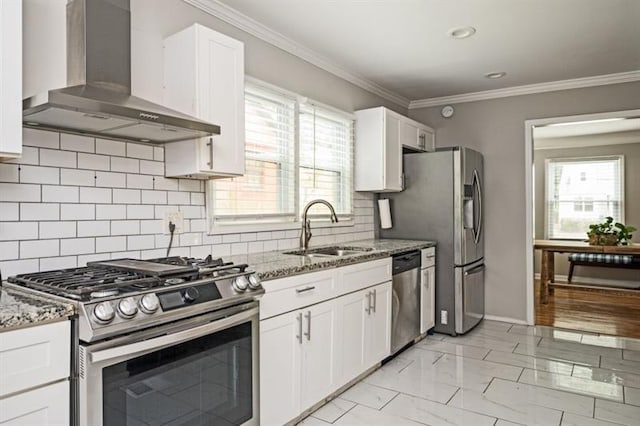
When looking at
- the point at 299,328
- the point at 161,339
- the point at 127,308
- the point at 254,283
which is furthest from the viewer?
Result: the point at 299,328

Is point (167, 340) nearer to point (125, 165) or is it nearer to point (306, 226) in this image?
point (125, 165)

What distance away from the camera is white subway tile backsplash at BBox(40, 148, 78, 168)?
6.37 ft

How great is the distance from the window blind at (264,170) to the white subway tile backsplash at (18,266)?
40.8 inches

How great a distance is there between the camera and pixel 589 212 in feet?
24.3

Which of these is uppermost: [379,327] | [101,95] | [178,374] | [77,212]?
[101,95]

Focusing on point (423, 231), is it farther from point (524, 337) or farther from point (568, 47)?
point (568, 47)

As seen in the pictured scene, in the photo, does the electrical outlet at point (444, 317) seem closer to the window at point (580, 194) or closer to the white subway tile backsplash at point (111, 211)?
the white subway tile backsplash at point (111, 211)

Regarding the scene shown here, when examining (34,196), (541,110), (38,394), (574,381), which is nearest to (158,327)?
(38,394)

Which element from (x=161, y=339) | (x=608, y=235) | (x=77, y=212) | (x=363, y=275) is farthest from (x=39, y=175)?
(x=608, y=235)

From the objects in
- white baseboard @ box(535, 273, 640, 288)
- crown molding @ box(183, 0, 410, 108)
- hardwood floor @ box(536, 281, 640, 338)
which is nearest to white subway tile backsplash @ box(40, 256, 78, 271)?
crown molding @ box(183, 0, 410, 108)

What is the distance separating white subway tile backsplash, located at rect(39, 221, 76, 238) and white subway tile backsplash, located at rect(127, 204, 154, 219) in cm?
29

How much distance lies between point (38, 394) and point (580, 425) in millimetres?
2646

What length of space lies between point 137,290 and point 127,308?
4.2 inches

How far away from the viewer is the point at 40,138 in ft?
6.33
